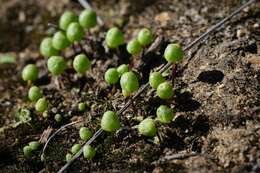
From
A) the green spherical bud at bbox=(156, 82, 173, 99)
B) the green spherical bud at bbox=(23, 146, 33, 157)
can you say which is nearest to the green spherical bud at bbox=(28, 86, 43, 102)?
the green spherical bud at bbox=(23, 146, 33, 157)

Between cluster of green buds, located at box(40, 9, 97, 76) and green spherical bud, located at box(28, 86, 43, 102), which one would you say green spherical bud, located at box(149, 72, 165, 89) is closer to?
cluster of green buds, located at box(40, 9, 97, 76)

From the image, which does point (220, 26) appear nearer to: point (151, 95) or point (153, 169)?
point (151, 95)

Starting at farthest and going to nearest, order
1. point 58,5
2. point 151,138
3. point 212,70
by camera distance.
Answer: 1. point 58,5
2. point 212,70
3. point 151,138

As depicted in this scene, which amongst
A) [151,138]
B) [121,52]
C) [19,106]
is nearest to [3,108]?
[19,106]

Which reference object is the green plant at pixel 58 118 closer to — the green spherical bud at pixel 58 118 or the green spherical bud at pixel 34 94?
the green spherical bud at pixel 58 118

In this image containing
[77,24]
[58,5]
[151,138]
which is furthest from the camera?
[58,5]

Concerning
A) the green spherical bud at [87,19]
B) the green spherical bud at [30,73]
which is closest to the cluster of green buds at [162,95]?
the green spherical bud at [87,19]

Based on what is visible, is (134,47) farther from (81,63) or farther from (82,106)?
(82,106)
